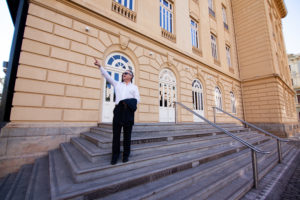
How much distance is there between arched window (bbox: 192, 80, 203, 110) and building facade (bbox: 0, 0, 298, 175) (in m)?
0.07

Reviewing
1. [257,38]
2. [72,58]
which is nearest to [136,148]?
[72,58]

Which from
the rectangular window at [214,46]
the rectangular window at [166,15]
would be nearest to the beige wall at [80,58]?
the rectangular window at [166,15]

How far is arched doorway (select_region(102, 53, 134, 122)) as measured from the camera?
549 cm

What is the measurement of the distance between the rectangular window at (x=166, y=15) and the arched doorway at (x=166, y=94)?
3.02m

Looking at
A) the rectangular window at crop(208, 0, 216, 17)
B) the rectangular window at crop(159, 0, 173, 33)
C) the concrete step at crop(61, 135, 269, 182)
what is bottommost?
the concrete step at crop(61, 135, 269, 182)

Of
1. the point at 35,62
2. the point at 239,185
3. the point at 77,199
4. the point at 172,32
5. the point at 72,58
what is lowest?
the point at 239,185

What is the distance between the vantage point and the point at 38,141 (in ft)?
12.2

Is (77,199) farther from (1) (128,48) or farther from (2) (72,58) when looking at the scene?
(1) (128,48)

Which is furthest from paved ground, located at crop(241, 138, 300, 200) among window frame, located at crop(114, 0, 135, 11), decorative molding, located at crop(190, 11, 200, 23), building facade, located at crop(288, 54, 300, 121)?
building facade, located at crop(288, 54, 300, 121)

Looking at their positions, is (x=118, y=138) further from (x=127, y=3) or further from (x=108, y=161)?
(x=127, y=3)

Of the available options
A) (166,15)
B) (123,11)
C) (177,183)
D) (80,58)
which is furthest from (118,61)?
(177,183)

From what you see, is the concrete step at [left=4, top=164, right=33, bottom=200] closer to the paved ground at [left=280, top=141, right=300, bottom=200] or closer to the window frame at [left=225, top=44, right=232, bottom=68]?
the paved ground at [left=280, top=141, right=300, bottom=200]

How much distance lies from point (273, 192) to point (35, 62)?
715 centimetres

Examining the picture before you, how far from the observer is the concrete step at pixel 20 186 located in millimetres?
2073
